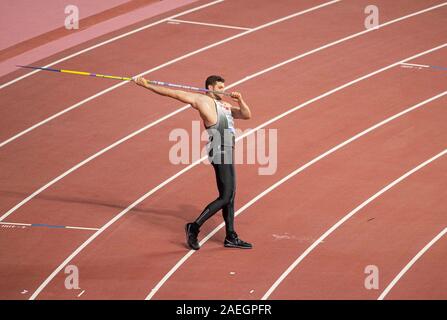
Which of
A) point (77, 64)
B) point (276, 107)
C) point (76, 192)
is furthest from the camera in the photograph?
point (77, 64)

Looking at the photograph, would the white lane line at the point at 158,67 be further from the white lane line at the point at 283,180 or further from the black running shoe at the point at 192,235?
the black running shoe at the point at 192,235

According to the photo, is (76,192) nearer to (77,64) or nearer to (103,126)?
(103,126)

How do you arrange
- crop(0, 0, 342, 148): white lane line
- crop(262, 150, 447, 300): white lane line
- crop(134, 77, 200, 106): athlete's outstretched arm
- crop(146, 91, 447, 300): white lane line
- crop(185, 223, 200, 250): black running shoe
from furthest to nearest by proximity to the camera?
crop(0, 0, 342, 148): white lane line
crop(185, 223, 200, 250): black running shoe
crop(134, 77, 200, 106): athlete's outstretched arm
crop(146, 91, 447, 300): white lane line
crop(262, 150, 447, 300): white lane line

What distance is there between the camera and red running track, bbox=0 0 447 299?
40.6 ft

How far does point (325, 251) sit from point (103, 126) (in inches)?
191

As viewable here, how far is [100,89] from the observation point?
17.6m

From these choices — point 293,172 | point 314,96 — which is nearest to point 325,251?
point 293,172

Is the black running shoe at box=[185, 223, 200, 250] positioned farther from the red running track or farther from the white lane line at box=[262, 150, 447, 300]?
the white lane line at box=[262, 150, 447, 300]

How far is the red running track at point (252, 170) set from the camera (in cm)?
1237

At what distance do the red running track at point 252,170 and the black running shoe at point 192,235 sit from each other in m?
0.12

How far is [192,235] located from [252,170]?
2.44 m

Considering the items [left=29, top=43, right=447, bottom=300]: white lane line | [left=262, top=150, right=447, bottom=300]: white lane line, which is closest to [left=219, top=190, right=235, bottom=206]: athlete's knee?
[left=262, top=150, right=447, bottom=300]: white lane line

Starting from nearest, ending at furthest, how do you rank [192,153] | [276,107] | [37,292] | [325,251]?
[37,292], [325,251], [192,153], [276,107]

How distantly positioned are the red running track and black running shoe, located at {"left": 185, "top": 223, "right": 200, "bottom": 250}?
12 centimetres
